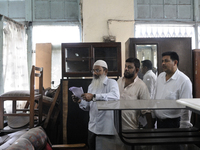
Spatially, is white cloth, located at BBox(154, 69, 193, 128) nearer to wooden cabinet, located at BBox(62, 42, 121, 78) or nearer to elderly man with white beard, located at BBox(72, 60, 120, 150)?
elderly man with white beard, located at BBox(72, 60, 120, 150)

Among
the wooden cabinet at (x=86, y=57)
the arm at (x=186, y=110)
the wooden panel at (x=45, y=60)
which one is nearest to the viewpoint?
the arm at (x=186, y=110)

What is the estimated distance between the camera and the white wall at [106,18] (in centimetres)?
466

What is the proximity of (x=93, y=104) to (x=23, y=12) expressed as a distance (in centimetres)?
392

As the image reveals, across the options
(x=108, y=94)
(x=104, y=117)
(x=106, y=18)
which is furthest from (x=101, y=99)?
(x=106, y=18)

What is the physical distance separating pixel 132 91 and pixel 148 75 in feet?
3.61

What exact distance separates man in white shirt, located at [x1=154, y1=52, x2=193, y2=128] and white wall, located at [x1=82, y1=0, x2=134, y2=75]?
2.30m

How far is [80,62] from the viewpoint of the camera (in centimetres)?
339

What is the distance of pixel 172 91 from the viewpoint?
2.22 meters

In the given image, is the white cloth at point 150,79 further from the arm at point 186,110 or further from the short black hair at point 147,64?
the arm at point 186,110

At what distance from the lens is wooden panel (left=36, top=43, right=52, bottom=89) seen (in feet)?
16.1

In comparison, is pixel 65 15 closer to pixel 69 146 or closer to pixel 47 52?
pixel 47 52

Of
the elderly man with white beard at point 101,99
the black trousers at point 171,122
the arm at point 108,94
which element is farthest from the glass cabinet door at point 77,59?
the black trousers at point 171,122

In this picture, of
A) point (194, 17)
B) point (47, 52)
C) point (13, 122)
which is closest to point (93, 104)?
point (13, 122)

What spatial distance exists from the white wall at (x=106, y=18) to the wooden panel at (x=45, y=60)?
1071mm
